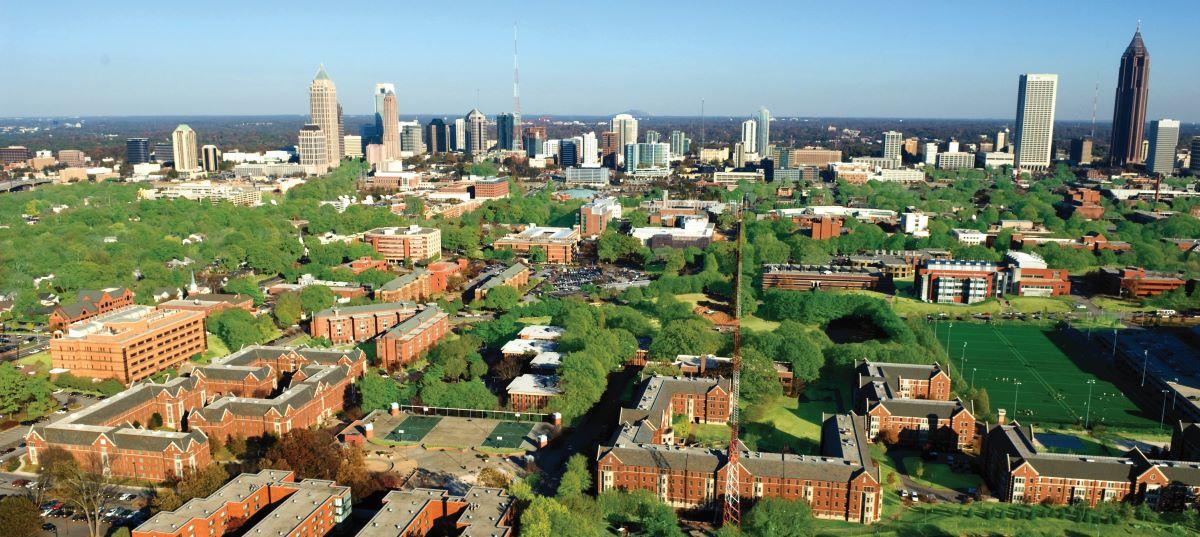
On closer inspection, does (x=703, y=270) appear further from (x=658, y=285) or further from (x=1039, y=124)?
(x=1039, y=124)

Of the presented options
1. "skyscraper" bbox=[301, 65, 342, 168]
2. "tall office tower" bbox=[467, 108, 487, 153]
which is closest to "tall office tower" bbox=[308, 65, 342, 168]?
"skyscraper" bbox=[301, 65, 342, 168]

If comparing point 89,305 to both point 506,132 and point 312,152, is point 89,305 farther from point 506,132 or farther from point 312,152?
point 506,132

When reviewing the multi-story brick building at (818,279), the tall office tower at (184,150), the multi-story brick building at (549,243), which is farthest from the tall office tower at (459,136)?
the multi-story brick building at (818,279)

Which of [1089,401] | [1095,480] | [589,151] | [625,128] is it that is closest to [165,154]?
[589,151]

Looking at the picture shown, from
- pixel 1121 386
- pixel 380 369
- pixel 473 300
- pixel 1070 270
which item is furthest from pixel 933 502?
pixel 1070 270

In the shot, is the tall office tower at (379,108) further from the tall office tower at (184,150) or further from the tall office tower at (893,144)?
the tall office tower at (893,144)
